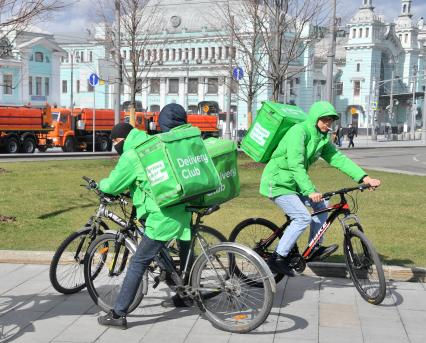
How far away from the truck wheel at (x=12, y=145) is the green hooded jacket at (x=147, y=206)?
27667mm

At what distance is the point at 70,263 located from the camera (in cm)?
577

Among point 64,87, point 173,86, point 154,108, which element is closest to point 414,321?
point 173,86

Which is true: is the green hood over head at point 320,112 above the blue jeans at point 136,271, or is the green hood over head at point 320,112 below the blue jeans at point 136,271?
above

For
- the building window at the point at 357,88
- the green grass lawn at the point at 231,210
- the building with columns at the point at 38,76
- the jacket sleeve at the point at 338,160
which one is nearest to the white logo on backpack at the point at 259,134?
the jacket sleeve at the point at 338,160

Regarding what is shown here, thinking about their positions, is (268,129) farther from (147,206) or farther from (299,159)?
(147,206)

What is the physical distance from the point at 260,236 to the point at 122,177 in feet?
6.67

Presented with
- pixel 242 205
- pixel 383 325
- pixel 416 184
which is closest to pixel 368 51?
pixel 416 184

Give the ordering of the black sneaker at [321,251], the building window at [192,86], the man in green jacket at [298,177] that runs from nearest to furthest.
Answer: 1. the man in green jacket at [298,177]
2. the black sneaker at [321,251]
3. the building window at [192,86]

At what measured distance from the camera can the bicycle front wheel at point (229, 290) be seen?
480cm

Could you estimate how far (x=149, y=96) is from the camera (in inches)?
3317

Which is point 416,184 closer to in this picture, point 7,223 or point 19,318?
point 7,223

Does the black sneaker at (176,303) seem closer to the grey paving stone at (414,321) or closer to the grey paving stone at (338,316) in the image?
the grey paving stone at (338,316)

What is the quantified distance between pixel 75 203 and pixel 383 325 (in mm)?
7424

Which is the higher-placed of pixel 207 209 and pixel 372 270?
pixel 207 209
